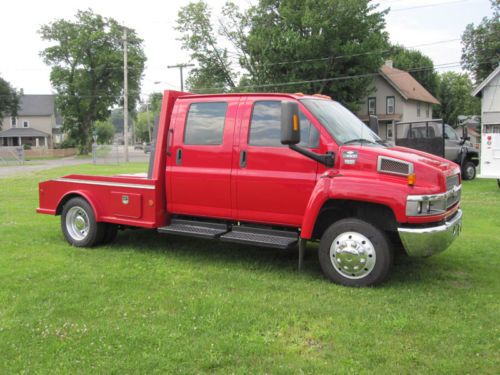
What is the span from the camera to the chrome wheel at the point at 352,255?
5.34 m

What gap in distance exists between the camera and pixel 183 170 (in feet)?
21.2

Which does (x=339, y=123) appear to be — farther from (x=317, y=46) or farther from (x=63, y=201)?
(x=317, y=46)

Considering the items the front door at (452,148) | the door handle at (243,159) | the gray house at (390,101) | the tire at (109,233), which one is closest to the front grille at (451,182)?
the door handle at (243,159)

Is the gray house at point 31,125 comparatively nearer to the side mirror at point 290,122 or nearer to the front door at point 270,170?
the front door at point 270,170

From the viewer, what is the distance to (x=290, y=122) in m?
5.29

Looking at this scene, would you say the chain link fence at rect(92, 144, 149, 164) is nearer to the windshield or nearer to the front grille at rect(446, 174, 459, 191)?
the windshield

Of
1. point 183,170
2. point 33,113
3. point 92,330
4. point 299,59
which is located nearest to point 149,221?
point 183,170

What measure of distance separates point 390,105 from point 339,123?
149 feet

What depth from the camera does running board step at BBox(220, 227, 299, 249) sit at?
5.75 m

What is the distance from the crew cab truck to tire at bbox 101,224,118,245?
7 centimetres

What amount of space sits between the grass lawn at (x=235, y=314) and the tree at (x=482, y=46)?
153ft

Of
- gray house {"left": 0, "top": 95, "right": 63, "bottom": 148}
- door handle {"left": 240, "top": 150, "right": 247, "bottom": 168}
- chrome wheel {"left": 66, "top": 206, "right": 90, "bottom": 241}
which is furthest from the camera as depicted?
gray house {"left": 0, "top": 95, "right": 63, "bottom": 148}

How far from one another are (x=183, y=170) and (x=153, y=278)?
4.71ft

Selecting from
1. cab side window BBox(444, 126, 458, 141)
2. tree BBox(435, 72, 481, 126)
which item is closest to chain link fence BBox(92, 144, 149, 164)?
cab side window BBox(444, 126, 458, 141)
